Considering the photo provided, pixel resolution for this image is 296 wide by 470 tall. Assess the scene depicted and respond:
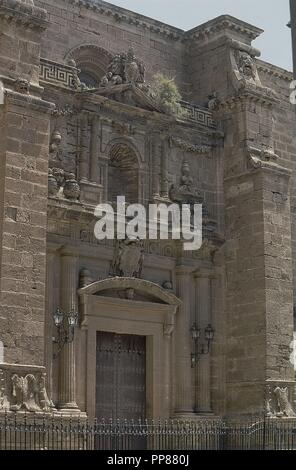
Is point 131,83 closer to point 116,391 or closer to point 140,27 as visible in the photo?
point 140,27

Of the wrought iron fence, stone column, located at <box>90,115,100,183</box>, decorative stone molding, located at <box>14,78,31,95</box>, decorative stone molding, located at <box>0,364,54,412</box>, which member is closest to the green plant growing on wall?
stone column, located at <box>90,115,100,183</box>

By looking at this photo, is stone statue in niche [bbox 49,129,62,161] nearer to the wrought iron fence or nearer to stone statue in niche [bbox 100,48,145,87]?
stone statue in niche [bbox 100,48,145,87]

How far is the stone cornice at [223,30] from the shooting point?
73.2 feet

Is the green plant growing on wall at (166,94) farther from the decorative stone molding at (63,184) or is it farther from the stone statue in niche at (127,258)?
the stone statue in niche at (127,258)

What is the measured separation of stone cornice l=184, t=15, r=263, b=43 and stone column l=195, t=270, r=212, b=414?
5.90 metres

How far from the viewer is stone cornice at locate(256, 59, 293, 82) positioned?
952 inches

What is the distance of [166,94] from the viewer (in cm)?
2102

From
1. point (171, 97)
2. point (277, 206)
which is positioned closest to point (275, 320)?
point (277, 206)

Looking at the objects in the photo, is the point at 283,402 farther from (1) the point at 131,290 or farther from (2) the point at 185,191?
(2) the point at 185,191

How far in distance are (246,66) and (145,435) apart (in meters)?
9.15

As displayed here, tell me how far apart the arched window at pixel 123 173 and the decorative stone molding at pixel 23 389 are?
4.94m

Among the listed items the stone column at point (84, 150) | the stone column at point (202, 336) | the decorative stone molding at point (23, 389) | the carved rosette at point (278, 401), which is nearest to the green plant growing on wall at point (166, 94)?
the stone column at point (84, 150)

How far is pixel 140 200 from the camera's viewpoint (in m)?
20.3

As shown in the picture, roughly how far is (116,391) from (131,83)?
6581 mm
